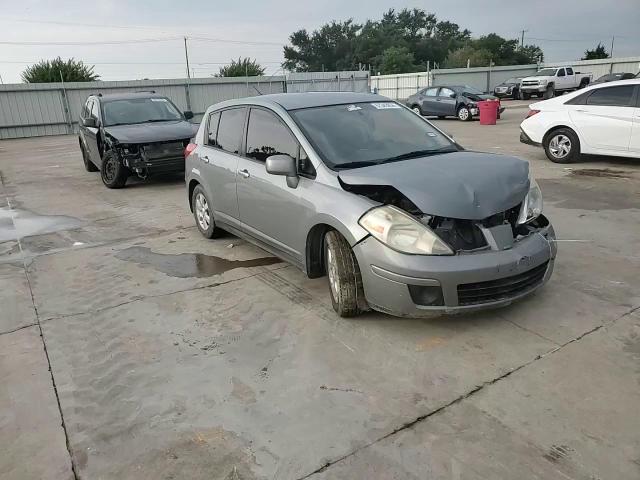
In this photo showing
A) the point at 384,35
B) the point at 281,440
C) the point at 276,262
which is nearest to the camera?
the point at 281,440

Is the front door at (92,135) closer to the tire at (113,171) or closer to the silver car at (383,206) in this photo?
the tire at (113,171)

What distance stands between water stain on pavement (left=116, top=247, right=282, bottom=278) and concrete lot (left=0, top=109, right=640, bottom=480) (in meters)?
0.03

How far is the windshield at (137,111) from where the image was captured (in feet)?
34.1

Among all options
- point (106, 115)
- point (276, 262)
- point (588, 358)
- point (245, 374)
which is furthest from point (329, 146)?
point (106, 115)

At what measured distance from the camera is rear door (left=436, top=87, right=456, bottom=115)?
21.8 metres

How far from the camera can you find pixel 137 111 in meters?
10.6

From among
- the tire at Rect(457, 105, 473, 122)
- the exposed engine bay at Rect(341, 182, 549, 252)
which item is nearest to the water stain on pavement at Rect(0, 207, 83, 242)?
the exposed engine bay at Rect(341, 182, 549, 252)

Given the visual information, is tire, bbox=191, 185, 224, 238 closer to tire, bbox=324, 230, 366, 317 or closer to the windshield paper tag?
the windshield paper tag

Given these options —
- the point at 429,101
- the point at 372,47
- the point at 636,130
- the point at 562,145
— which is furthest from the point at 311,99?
the point at 372,47

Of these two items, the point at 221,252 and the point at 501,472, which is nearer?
the point at 501,472

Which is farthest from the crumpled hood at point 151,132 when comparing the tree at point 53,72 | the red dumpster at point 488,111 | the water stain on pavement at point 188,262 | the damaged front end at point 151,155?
the tree at point 53,72

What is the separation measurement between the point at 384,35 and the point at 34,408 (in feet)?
291

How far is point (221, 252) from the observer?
5.89 m

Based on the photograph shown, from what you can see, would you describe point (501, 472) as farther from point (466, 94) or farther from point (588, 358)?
point (466, 94)
